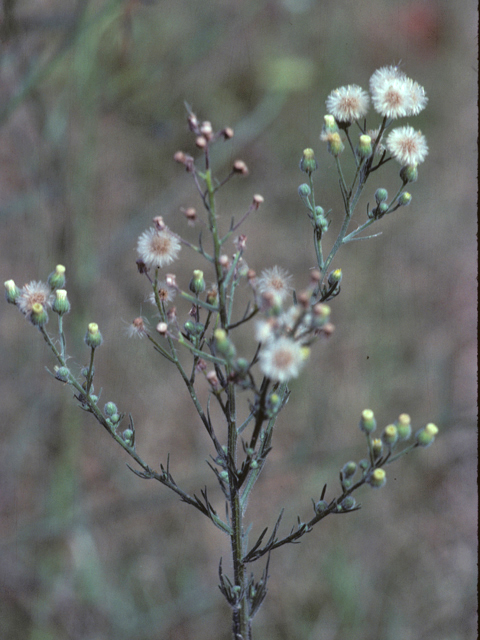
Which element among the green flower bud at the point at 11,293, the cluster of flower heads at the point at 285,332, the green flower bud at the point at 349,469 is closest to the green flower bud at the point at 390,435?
the green flower bud at the point at 349,469

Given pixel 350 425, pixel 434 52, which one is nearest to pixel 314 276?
pixel 350 425

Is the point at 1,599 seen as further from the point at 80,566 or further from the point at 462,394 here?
the point at 462,394

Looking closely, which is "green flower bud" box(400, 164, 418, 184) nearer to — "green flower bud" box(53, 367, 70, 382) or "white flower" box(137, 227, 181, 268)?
"white flower" box(137, 227, 181, 268)

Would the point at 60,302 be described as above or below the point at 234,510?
above

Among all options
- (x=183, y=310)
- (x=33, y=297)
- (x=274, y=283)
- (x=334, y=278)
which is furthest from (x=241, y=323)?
(x=183, y=310)

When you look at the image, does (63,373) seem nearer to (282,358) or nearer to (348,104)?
(282,358)

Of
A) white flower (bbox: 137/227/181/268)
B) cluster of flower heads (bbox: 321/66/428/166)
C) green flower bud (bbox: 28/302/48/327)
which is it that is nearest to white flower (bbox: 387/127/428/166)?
cluster of flower heads (bbox: 321/66/428/166)
